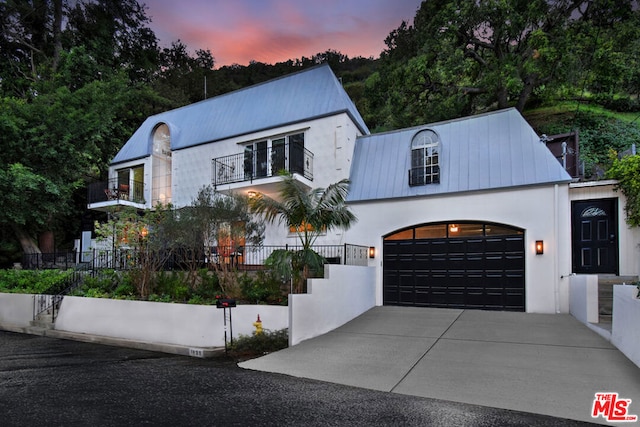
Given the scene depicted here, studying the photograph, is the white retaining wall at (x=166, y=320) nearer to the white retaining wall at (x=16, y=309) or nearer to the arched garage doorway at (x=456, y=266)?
the white retaining wall at (x=16, y=309)

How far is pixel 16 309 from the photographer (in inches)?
504

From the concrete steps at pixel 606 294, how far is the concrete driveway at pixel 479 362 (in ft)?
1.90

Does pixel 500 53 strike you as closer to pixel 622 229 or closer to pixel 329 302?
pixel 622 229

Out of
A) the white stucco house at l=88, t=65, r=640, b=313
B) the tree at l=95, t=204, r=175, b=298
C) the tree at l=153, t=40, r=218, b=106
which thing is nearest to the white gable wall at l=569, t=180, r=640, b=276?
the white stucco house at l=88, t=65, r=640, b=313

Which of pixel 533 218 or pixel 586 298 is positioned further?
pixel 533 218

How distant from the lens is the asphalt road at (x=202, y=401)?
164 inches

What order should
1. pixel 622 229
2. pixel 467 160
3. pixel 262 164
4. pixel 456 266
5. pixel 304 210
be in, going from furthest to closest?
1. pixel 262 164
2. pixel 467 160
3. pixel 456 266
4. pixel 622 229
5. pixel 304 210

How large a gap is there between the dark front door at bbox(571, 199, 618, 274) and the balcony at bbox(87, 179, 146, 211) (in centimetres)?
1797

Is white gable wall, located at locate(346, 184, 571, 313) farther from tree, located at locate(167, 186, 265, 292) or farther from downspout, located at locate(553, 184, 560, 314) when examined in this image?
tree, located at locate(167, 186, 265, 292)

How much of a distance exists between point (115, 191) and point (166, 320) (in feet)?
35.7

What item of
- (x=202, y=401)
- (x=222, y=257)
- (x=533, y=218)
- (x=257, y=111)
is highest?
(x=257, y=111)

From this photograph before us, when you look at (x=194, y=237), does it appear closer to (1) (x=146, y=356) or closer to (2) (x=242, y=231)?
(2) (x=242, y=231)

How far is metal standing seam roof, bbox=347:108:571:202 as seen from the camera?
10.9 metres

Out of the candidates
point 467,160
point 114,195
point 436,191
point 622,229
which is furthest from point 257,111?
point 622,229
